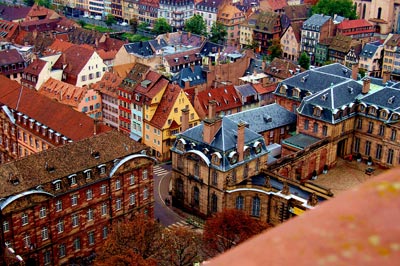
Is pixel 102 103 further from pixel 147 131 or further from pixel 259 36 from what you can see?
pixel 259 36

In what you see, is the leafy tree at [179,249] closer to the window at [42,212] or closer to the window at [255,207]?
the window at [255,207]

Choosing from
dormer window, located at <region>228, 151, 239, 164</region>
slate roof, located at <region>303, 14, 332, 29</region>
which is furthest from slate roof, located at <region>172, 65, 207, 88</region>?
Answer: slate roof, located at <region>303, 14, 332, 29</region>

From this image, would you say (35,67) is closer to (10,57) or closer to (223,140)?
(10,57)

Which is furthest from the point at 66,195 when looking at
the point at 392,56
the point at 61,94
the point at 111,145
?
the point at 392,56

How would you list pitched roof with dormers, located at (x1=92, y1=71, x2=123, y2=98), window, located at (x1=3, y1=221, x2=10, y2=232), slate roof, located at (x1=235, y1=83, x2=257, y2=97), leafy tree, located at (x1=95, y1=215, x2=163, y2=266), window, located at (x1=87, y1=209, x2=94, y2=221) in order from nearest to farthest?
leafy tree, located at (x1=95, y1=215, x2=163, y2=266) → window, located at (x1=3, y1=221, x2=10, y2=232) → window, located at (x1=87, y1=209, x2=94, y2=221) → pitched roof with dormers, located at (x1=92, y1=71, x2=123, y2=98) → slate roof, located at (x1=235, y1=83, x2=257, y2=97)

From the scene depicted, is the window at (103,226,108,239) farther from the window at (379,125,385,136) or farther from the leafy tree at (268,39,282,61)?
the leafy tree at (268,39,282,61)

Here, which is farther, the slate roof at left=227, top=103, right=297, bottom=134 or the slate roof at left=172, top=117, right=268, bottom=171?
the slate roof at left=227, top=103, right=297, bottom=134

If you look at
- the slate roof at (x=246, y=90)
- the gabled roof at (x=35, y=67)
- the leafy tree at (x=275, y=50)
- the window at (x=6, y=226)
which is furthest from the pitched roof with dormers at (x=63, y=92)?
the leafy tree at (x=275, y=50)
